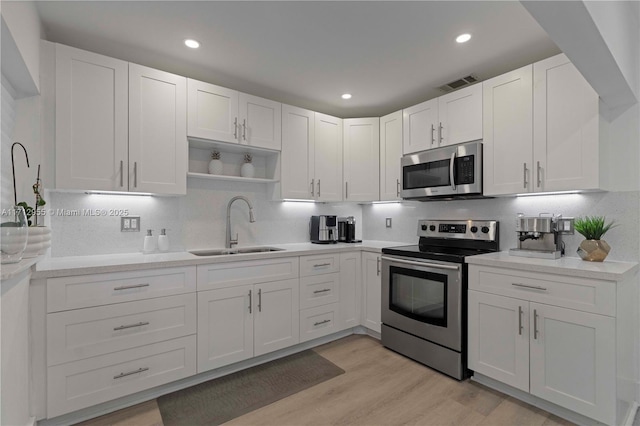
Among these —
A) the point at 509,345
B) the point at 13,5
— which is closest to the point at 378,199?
the point at 509,345

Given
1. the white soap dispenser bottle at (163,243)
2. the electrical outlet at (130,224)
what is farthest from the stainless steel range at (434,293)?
the electrical outlet at (130,224)

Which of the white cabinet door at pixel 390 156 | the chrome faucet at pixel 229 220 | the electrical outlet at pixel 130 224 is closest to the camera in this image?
the electrical outlet at pixel 130 224

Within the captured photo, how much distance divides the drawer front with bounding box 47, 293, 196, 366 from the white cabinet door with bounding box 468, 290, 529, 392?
2.08 metres

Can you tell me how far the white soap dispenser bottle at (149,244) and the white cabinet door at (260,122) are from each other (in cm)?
111

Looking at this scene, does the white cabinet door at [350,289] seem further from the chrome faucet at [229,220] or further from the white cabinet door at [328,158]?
the chrome faucet at [229,220]

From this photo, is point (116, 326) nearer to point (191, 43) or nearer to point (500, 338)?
point (191, 43)

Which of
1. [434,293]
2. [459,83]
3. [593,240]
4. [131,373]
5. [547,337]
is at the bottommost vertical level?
[131,373]

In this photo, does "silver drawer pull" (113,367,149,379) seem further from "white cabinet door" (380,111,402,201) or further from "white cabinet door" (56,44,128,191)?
"white cabinet door" (380,111,402,201)

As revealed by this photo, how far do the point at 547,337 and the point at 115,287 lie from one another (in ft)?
9.09

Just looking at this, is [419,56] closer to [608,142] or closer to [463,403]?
[608,142]

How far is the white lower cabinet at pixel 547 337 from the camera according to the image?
1.80 meters

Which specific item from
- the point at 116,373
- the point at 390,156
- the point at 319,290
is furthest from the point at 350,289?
the point at 116,373

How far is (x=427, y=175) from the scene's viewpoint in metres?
2.99

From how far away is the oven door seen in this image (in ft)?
8.01
